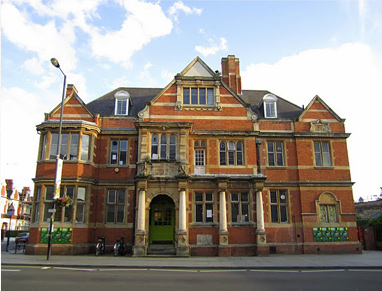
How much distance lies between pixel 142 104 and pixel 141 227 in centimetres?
1061

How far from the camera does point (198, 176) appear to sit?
2114 centimetres

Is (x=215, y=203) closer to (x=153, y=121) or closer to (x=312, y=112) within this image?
(x=153, y=121)

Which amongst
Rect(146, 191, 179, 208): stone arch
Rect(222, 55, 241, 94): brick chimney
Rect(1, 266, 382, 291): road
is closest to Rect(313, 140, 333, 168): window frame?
Rect(222, 55, 241, 94): brick chimney

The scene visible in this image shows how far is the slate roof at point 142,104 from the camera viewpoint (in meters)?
25.1

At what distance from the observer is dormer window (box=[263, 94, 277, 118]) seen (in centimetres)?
2470

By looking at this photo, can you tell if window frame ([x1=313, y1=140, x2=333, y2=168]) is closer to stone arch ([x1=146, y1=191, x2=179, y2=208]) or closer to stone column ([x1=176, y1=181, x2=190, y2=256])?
stone column ([x1=176, y1=181, x2=190, y2=256])

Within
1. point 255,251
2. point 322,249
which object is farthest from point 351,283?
point 322,249

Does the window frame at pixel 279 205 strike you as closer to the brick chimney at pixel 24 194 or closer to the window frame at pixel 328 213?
the window frame at pixel 328 213

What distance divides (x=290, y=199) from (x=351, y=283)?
39.4 ft

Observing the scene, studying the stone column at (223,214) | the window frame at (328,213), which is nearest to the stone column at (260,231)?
the stone column at (223,214)

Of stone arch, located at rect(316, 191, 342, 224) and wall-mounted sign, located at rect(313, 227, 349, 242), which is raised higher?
stone arch, located at rect(316, 191, 342, 224)

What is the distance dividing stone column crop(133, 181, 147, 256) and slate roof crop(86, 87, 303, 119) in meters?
6.95

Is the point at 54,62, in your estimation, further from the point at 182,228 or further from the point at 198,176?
the point at 182,228

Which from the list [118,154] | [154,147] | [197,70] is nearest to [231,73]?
[197,70]
